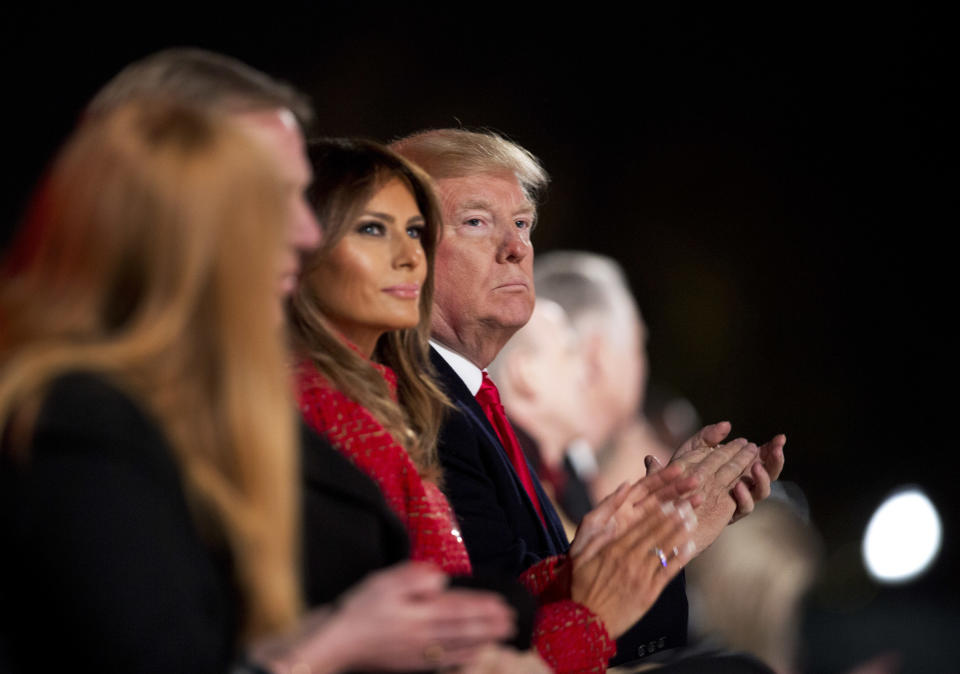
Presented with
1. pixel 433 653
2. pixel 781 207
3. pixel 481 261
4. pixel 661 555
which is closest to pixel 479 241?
pixel 481 261

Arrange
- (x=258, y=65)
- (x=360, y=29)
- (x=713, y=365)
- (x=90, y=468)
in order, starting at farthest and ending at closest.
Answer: (x=713, y=365)
(x=360, y=29)
(x=258, y=65)
(x=90, y=468)

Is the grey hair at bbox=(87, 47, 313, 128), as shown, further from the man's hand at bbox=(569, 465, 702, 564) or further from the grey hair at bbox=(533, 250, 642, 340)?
the grey hair at bbox=(533, 250, 642, 340)

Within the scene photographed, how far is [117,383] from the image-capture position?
1.16 meters

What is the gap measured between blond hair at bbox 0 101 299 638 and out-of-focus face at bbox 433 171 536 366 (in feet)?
4.08

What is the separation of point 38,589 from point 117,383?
0.20m

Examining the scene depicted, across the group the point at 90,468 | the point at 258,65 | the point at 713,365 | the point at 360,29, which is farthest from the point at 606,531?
the point at 713,365

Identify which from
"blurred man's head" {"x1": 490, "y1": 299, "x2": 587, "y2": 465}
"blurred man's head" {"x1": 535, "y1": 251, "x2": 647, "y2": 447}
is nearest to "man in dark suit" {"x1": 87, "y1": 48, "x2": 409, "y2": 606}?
"blurred man's head" {"x1": 490, "y1": 299, "x2": 587, "y2": 465}

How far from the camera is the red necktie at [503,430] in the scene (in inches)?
92.0

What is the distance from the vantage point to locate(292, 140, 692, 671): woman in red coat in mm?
1736

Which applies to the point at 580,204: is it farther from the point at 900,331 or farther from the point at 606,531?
the point at 606,531

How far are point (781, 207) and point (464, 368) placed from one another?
12.1 ft

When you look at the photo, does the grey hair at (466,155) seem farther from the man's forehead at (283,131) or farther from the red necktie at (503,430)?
the man's forehead at (283,131)

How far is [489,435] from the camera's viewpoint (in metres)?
2.24

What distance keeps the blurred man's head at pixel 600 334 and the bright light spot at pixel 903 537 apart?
1.52m
